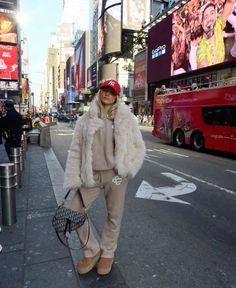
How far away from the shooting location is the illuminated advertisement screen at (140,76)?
55.7 meters

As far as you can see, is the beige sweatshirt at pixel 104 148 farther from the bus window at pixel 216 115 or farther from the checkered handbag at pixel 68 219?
the bus window at pixel 216 115

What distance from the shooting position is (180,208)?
589 centimetres

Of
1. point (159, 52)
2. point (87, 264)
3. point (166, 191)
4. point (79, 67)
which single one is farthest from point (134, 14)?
point (87, 264)

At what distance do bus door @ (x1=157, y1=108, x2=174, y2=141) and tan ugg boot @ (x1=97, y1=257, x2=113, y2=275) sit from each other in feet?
51.1

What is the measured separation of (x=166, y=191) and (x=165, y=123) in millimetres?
12602

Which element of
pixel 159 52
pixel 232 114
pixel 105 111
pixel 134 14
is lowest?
pixel 232 114

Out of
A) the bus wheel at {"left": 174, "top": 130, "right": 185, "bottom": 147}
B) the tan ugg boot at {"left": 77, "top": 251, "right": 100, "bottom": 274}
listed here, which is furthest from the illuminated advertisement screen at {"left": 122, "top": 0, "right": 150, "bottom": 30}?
the tan ugg boot at {"left": 77, "top": 251, "right": 100, "bottom": 274}

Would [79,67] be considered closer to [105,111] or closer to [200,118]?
[200,118]

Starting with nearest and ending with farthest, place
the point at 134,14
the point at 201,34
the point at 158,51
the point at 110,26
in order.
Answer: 1. the point at 201,34
2. the point at 158,51
3. the point at 134,14
4. the point at 110,26

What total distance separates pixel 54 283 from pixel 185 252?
165 cm

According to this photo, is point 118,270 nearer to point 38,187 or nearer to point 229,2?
point 38,187

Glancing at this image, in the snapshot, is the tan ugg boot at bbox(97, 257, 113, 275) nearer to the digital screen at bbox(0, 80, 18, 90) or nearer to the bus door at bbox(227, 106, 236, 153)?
the bus door at bbox(227, 106, 236, 153)

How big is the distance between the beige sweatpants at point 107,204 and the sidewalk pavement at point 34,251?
1.22 ft

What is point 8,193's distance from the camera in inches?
192
